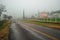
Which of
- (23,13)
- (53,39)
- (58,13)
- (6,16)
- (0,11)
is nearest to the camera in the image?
(53,39)

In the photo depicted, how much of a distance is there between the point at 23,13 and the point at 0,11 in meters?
4.05

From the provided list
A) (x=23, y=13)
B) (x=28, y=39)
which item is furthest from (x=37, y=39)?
(x=23, y=13)

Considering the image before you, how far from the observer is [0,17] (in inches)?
421

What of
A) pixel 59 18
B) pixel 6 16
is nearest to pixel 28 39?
pixel 6 16

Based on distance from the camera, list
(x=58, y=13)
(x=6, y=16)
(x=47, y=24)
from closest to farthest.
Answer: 1. (x=6, y=16)
2. (x=58, y=13)
3. (x=47, y=24)

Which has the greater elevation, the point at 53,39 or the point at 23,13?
the point at 23,13

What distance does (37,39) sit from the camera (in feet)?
30.3

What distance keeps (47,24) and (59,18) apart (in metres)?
6.29

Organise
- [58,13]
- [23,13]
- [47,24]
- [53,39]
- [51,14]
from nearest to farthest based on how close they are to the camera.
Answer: [53,39]
[23,13]
[58,13]
[51,14]
[47,24]

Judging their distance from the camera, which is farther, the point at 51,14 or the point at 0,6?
the point at 51,14

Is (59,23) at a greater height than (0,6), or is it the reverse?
(0,6)

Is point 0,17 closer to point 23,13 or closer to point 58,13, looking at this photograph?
point 23,13

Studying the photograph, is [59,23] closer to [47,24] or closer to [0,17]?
[47,24]

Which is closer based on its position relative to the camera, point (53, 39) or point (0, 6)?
point (53, 39)
